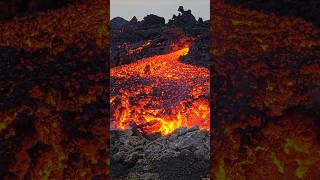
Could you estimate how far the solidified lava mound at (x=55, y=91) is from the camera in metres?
2.36

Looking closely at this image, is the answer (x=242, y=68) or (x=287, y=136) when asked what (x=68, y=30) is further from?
(x=287, y=136)

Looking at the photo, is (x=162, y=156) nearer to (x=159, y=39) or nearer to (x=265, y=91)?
(x=265, y=91)

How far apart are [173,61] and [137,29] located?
11.2ft

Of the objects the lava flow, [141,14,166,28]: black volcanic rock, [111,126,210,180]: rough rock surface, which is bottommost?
[111,126,210,180]: rough rock surface

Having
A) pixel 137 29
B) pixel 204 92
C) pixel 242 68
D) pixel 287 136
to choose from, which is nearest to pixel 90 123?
pixel 242 68

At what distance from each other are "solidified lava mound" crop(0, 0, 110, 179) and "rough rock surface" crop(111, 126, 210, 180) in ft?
13.1

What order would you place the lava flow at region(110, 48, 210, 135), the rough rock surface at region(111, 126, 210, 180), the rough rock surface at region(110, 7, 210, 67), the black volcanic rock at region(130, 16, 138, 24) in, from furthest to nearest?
1. the black volcanic rock at region(130, 16, 138, 24)
2. the rough rock surface at region(110, 7, 210, 67)
3. the lava flow at region(110, 48, 210, 135)
4. the rough rock surface at region(111, 126, 210, 180)

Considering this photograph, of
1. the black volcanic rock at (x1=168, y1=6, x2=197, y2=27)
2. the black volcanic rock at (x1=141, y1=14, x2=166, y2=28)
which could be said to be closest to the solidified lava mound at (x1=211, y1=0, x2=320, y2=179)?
the black volcanic rock at (x1=168, y1=6, x2=197, y2=27)

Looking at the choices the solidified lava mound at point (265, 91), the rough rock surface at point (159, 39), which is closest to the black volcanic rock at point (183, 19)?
the rough rock surface at point (159, 39)

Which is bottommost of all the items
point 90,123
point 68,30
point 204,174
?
point 204,174

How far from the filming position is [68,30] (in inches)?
92.9

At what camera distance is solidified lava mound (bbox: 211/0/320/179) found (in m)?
2.38

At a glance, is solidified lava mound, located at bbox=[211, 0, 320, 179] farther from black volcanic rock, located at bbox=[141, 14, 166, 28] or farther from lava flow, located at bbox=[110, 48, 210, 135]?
black volcanic rock, located at bbox=[141, 14, 166, 28]

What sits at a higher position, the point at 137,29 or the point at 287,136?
the point at 137,29
